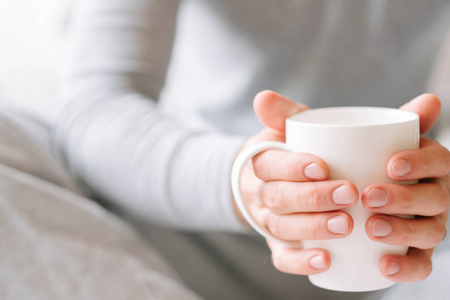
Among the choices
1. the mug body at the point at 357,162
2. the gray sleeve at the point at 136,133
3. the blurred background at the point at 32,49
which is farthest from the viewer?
the blurred background at the point at 32,49

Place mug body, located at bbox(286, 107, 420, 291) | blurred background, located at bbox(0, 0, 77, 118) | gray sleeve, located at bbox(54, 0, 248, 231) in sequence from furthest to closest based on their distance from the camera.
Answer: blurred background, located at bbox(0, 0, 77, 118), gray sleeve, located at bbox(54, 0, 248, 231), mug body, located at bbox(286, 107, 420, 291)

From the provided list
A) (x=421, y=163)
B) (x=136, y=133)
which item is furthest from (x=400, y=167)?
(x=136, y=133)

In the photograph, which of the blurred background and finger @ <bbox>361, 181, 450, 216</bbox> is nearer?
finger @ <bbox>361, 181, 450, 216</bbox>

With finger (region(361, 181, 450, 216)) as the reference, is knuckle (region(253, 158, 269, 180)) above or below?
below

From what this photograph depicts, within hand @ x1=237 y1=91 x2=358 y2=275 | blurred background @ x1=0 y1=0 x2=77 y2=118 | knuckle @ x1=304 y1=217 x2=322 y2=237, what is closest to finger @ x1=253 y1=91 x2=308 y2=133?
hand @ x1=237 y1=91 x2=358 y2=275

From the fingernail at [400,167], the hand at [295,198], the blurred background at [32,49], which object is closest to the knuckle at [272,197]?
the hand at [295,198]

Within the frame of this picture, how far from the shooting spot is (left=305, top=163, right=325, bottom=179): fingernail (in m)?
0.38

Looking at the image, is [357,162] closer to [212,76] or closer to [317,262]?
[317,262]

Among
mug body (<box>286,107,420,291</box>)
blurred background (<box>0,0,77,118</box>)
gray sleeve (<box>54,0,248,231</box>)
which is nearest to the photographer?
mug body (<box>286,107,420,291</box>)

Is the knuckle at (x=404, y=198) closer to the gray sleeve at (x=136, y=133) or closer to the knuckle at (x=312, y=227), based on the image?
the knuckle at (x=312, y=227)

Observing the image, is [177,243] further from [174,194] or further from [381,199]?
[381,199]

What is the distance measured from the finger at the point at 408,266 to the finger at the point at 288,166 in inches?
3.7

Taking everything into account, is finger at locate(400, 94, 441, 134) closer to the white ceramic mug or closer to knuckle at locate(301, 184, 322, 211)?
the white ceramic mug

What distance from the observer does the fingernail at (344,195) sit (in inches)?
14.7
